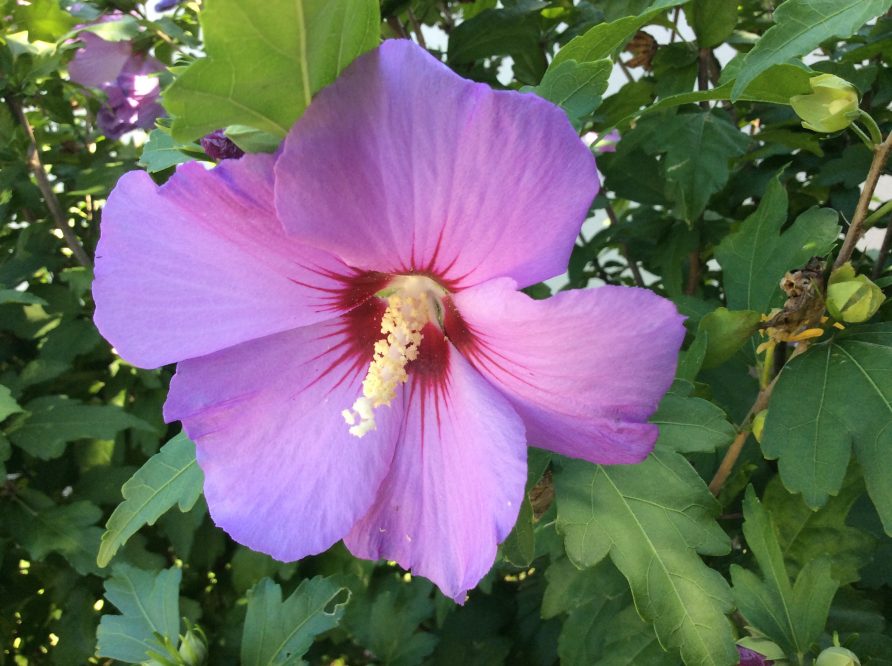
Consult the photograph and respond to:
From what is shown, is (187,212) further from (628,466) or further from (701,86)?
(701,86)

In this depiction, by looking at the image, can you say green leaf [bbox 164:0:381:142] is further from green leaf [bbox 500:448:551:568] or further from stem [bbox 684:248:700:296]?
stem [bbox 684:248:700:296]

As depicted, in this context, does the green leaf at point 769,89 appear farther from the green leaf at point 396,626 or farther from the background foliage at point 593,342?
the green leaf at point 396,626

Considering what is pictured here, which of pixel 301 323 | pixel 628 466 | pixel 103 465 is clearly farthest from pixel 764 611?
pixel 103 465

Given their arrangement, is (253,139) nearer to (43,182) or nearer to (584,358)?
(584,358)

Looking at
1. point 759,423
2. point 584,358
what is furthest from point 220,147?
point 759,423

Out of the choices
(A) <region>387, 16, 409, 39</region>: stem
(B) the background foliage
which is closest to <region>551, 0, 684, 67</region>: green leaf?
(B) the background foliage

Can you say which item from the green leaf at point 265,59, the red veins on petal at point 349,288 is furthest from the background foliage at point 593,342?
the red veins on petal at point 349,288
